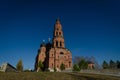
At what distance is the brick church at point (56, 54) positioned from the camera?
69.2 meters

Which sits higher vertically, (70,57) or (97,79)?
(70,57)

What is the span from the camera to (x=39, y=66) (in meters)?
71.2

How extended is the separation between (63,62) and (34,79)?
140 feet

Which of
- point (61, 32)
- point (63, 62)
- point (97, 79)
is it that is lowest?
point (97, 79)

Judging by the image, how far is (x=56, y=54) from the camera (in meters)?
70.2

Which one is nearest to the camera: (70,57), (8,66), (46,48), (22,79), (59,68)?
(22,79)

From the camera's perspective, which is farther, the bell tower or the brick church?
the bell tower

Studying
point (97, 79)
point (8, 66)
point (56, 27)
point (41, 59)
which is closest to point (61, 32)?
point (56, 27)

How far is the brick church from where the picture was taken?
69.2 metres

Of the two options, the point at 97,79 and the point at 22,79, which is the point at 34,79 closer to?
the point at 22,79

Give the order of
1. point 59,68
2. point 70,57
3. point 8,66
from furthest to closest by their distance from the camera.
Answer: point 70,57 → point 59,68 → point 8,66

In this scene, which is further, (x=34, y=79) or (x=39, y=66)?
(x=39, y=66)

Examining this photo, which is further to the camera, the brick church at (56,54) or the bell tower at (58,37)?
the bell tower at (58,37)

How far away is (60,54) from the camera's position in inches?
2800
